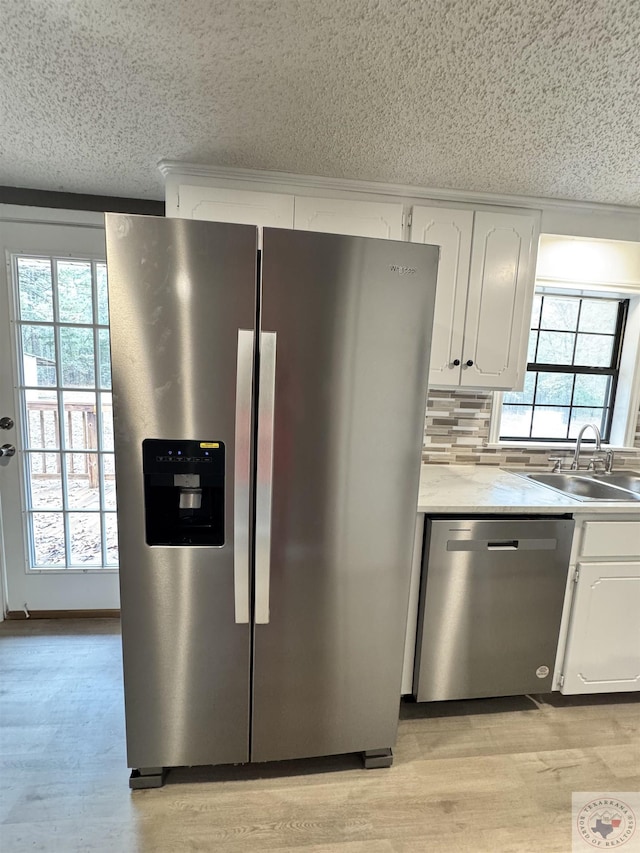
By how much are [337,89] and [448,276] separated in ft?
3.06

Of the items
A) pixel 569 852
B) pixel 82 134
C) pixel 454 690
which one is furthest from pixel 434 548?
pixel 82 134

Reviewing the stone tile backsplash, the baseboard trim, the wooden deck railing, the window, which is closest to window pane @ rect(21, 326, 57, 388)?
the wooden deck railing

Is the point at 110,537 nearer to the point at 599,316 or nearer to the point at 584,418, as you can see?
the point at 584,418

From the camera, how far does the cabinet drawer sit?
178cm

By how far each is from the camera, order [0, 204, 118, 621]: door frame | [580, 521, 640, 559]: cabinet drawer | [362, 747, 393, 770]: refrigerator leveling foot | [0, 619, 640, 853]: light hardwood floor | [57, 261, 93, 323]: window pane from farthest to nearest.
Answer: [57, 261, 93, 323]: window pane → [0, 204, 118, 621]: door frame → [580, 521, 640, 559]: cabinet drawer → [362, 747, 393, 770]: refrigerator leveling foot → [0, 619, 640, 853]: light hardwood floor

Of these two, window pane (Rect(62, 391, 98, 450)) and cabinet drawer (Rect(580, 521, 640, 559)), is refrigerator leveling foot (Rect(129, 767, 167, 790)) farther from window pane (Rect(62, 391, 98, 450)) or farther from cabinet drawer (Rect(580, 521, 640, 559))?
cabinet drawer (Rect(580, 521, 640, 559))

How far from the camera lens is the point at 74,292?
2.25m

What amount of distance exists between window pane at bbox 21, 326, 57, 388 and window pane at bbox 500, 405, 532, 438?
2609 millimetres

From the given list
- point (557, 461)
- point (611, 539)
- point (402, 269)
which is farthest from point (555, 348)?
point (402, 269)

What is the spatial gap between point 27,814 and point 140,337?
1.60 metres

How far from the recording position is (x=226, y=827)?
1336mm

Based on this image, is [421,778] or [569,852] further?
[421,778]

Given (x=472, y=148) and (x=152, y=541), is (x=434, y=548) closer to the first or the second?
(x=152, y=541)

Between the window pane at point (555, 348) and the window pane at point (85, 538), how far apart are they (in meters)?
2.80
